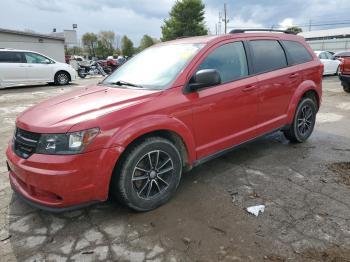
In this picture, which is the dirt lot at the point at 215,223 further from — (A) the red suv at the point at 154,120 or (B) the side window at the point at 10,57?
(B) the side window at the point at 10,57

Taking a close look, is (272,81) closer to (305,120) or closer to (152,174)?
(305,120)

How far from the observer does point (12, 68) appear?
13.9 metres

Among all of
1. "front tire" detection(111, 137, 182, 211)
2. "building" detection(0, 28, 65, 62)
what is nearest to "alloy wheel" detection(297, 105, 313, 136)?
"front tire" detection(111, 137, 182, 211)

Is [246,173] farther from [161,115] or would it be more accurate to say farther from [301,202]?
[161,115]

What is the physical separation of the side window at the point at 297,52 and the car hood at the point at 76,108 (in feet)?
8.86

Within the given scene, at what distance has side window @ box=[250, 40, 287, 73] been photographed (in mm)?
4332

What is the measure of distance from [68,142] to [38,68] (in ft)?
43.9

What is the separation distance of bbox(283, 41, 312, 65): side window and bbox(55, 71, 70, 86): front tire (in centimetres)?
1292

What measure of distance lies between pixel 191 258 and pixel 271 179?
71.3 inches

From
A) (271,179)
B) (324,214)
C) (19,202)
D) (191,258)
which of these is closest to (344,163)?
(271,179)

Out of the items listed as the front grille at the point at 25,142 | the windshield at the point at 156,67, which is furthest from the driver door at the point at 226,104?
the front grille at the point at 25,142

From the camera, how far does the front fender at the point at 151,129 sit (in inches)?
114

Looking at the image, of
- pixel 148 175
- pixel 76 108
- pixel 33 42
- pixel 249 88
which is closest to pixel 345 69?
pixel 249 88

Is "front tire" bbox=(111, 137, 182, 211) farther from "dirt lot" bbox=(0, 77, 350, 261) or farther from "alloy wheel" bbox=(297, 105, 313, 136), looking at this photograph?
"alloy wheel" bbox=(297, 105, 313, 136)
